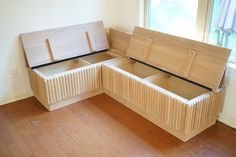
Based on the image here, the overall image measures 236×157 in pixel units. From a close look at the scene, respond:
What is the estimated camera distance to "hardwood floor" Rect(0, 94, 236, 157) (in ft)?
7.97

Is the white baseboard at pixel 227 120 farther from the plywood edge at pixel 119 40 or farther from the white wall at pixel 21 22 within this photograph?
the white wall at pixel 21 22

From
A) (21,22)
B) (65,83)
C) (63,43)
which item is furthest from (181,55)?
(21,22)

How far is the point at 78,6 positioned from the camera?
353 centimetres

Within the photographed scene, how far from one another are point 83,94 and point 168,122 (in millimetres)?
1296

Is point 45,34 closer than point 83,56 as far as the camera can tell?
Yes

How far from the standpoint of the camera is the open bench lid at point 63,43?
3.20 meters

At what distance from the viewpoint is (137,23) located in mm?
3592

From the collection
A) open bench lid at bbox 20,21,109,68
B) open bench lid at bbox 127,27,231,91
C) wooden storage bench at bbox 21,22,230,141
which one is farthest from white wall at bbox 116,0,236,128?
open bench lid at bbox 20,21,109,68

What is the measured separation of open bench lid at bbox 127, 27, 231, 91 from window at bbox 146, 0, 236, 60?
27 centimetres

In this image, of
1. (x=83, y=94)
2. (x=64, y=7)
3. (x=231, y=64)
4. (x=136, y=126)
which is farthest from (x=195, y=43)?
(x=64, y=7)

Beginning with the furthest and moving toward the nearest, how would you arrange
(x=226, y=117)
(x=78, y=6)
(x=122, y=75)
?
1. (x=78, y=6)
2. (x=122, y=75)
3. (x=226, y=117)

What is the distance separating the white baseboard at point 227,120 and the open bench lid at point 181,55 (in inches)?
19.6

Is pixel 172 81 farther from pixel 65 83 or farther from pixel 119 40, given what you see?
pixel 65 83

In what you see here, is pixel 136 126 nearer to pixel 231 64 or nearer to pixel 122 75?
pixel 122 75
